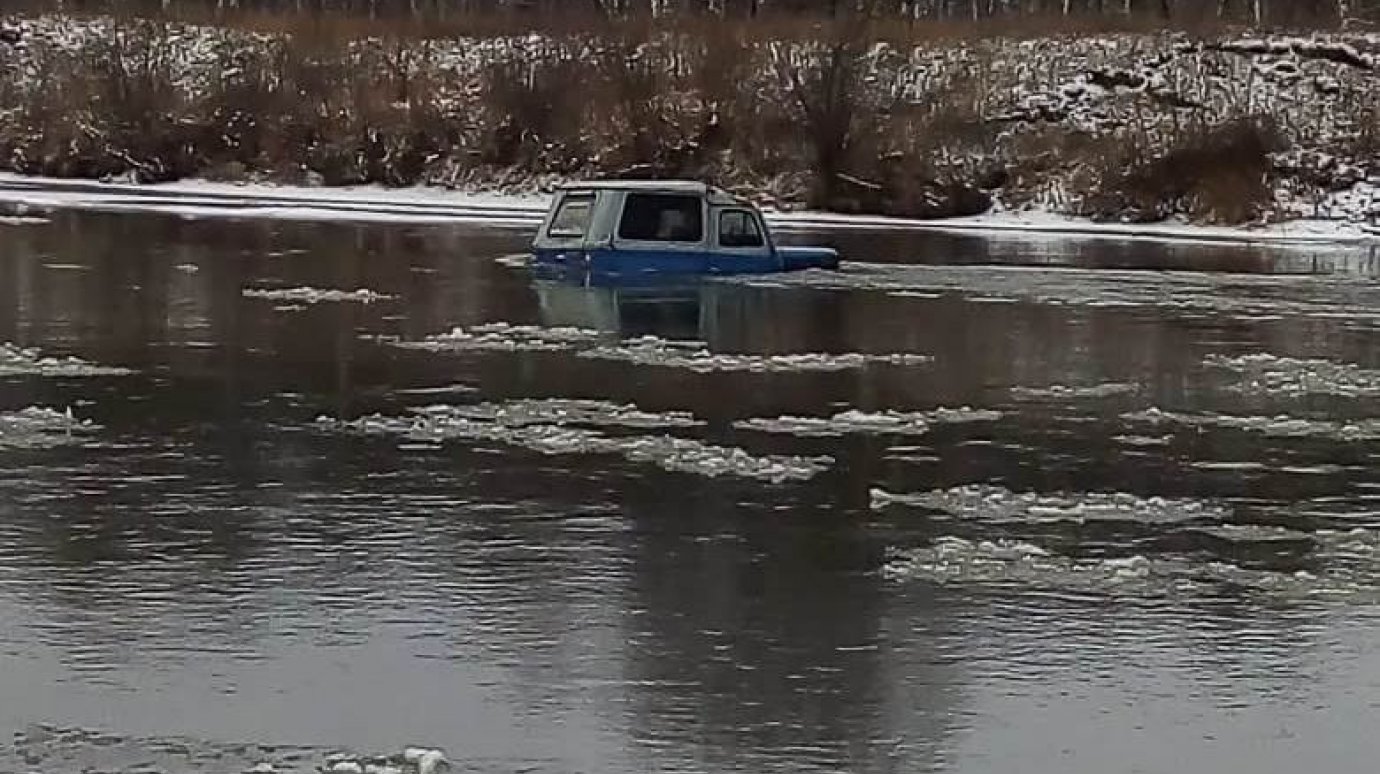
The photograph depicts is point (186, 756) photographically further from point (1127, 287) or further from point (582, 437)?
point (1127, 287)

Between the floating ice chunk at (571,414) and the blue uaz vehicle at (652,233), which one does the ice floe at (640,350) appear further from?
the blue uaz vehicle at (652,233)

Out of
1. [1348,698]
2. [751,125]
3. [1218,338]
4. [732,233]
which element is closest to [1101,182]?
[751,125]

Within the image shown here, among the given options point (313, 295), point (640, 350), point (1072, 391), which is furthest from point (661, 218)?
point (1072, 391)

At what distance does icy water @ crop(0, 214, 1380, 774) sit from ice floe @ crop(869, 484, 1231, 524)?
0.12 feet

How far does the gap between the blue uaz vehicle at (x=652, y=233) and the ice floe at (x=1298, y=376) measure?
8.83 m

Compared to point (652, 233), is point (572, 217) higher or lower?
higher

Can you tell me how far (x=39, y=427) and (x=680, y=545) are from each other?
5275mm

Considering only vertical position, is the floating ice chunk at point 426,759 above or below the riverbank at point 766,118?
below

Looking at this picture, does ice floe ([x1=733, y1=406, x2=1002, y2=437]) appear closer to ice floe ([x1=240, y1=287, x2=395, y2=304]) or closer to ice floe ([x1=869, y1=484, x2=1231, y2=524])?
ice floe ([x1=869, y1=484, x2=1231, y2=524])

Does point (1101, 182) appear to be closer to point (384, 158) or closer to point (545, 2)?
point (384, 158)

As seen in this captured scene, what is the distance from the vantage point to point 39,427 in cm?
1462

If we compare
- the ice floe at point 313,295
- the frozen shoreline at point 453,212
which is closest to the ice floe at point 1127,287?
the ice floe at point 313,295

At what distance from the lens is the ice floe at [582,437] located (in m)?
13.7

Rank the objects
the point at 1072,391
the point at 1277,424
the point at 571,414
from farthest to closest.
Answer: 1. the point at 1072,391
2. the point at 1277,424
3. the point at 571,414
